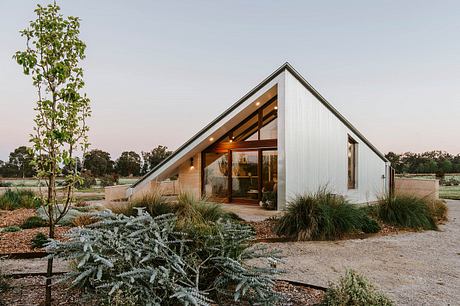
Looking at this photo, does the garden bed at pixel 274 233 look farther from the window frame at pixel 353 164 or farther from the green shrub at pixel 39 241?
the window frame at pixel 353 164

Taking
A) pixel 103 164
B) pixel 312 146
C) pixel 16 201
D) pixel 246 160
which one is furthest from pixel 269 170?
pixel 103 164

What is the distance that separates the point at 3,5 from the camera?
706cm

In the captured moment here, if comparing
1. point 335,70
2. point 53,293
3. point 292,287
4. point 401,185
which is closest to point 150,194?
point 53,293

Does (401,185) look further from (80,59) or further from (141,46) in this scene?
(80,59)

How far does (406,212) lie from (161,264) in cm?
662

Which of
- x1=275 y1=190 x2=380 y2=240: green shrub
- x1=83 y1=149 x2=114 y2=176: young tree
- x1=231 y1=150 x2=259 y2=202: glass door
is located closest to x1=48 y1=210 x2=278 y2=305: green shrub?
x1=275 y1=190 x2=380 y2=240: green shrub

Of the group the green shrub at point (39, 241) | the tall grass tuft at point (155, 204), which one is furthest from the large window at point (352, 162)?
the green shrub at point (39, 241)

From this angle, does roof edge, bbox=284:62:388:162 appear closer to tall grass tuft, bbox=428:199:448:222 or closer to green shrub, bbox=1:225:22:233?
tall grass tuft, bbox=428:199:448:222

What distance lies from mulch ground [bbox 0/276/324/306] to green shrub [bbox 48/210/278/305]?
0.17 m

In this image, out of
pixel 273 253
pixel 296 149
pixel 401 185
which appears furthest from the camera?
pixel 401 185

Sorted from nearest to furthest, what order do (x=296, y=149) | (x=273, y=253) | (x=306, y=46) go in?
(x=273, y=253) < (x=296, y=149) < (x=306, y=46)

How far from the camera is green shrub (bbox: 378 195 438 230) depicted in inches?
285

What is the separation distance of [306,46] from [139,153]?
2707 centimetres

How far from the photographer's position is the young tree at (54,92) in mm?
2811
